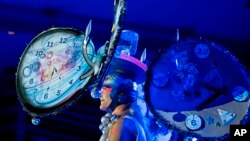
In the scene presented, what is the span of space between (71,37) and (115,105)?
2.40 ft

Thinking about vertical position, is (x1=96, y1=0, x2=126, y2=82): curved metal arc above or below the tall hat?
above

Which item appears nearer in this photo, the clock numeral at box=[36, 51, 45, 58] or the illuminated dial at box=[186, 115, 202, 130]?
the illuminated dial at box=[186, 115, 202, 130]

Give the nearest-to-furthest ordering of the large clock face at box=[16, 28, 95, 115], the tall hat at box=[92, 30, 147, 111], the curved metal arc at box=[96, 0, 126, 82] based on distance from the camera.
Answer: the curved metal arc at box=[96, 0, 126, 82] → the tall hat at box=[92, 30, 147, 111] → the large clock face at box=[16, 28, 95, 115]

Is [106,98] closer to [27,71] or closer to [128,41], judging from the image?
[128,41]

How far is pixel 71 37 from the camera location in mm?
3021

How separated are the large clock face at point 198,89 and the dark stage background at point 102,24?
1663 millimetres

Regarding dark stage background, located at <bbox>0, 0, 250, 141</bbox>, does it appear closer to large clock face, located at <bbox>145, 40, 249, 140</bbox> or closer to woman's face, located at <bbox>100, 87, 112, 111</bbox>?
woman's face, located at <bbox>100, 87, 112, 111</bbox>

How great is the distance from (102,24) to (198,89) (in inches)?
93.5

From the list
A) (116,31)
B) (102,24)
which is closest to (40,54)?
(116,31)

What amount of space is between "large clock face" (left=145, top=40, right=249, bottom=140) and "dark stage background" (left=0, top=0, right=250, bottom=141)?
1663 mm

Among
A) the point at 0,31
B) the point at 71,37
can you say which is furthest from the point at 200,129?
the point at 0,31

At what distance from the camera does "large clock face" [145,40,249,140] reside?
228cm

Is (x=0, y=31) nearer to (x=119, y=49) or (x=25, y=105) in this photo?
(x=25, y=105)

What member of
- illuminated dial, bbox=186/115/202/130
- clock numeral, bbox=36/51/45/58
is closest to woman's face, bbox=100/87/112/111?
illuminated dial, bbox=186/115/202/130
